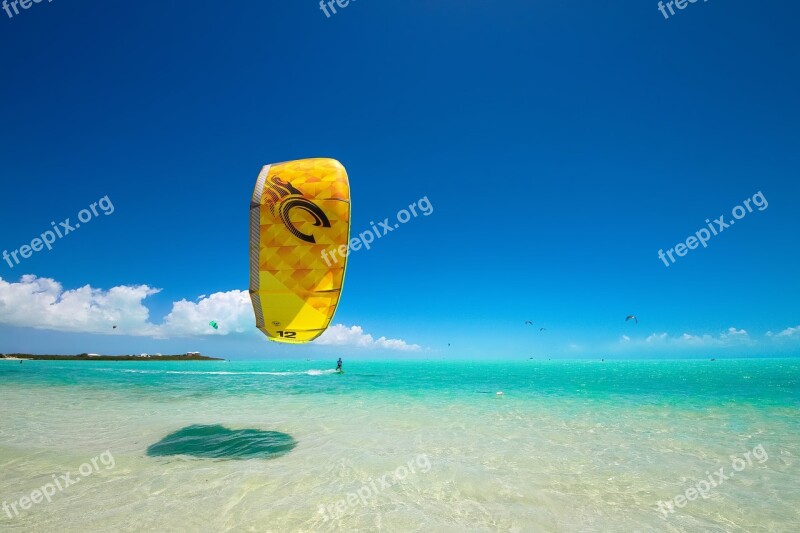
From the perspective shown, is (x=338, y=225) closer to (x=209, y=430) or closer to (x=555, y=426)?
(x=209, y=430)

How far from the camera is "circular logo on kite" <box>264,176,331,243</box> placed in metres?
8.45

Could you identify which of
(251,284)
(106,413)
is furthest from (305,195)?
(106,413)

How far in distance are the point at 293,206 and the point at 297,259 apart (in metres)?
1.23

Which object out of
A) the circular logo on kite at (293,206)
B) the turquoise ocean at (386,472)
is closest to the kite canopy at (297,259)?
the circular logo on kite at (293,206)

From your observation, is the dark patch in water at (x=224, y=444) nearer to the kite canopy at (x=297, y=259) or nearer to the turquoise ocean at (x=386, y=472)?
the turquoise ocean at (x=386, y=472)

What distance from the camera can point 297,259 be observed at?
8.42 m

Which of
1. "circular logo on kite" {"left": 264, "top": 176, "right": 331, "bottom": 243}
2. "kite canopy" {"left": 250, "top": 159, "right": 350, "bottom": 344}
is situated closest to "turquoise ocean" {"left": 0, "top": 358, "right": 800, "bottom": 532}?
"kite canopy" {"left": 250, "top": 159, "right": 350, "bottom": 344}

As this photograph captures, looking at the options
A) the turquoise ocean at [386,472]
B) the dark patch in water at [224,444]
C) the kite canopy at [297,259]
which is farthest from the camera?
the dark patch in water at [224,444]

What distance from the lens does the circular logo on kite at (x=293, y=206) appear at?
8445 millimetres

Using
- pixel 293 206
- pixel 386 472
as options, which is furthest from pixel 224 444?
pixel 293 206

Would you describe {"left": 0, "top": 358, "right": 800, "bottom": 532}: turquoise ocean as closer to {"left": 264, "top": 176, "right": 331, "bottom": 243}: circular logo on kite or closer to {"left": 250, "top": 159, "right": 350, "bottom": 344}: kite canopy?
{"left": 250, "top": 159, "right": 350, "bottom": 344}: kite canopy

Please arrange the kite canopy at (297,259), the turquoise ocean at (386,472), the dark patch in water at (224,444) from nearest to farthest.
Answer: the turquoise ocean at (386,472) < the kite canopy at (297,259) < the dark patch in water at (224,444)

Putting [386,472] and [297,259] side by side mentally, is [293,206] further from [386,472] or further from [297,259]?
[386,472]

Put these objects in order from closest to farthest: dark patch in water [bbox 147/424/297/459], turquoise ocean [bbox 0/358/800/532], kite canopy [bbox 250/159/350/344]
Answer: turquoise ocean [bbox 0/358/800/532], kite canopy [bbox 250/159/350/344], dark patch in water [bbox 147/424/297/459]
